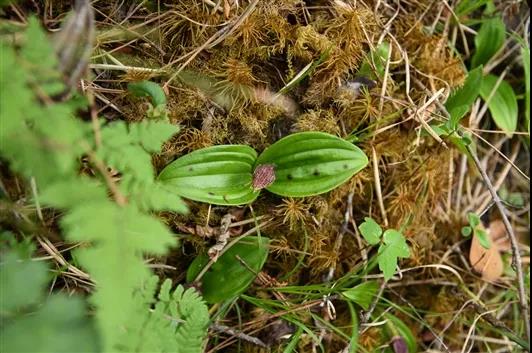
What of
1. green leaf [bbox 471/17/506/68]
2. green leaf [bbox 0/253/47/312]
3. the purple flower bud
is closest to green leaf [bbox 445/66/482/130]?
green leaf [bbox 471/17/506/68]

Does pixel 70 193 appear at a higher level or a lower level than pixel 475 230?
higher

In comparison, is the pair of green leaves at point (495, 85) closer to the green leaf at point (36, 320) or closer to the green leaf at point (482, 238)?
the green leaf at point (482, 238)

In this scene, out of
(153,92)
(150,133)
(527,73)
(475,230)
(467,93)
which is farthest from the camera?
(527,73)

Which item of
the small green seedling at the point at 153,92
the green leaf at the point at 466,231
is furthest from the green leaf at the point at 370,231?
the small green seedling at the point at 153,92

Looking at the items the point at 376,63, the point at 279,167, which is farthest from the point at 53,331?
the point at 376,63

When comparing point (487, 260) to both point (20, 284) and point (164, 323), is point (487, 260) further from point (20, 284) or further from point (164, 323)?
point (20, 284)

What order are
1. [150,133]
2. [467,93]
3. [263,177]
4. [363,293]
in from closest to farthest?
[150,133]
[263,177]
[363,293]
[467,93]

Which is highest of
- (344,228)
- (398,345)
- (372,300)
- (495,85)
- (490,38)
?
(490,38)
